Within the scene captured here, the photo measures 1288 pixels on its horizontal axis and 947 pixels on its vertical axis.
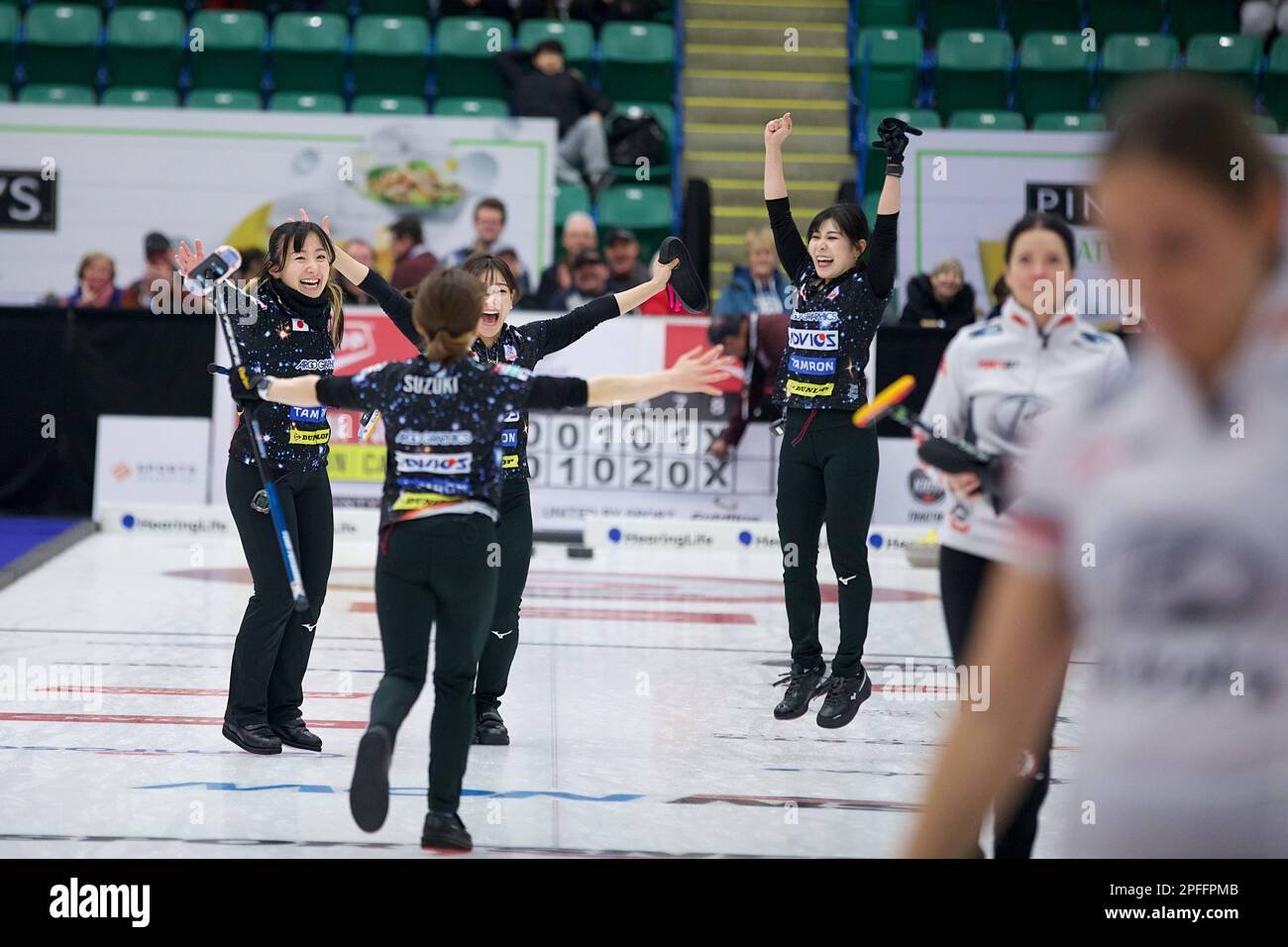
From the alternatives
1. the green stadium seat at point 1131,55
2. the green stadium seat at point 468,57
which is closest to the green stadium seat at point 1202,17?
the green stadium seat at point 1131,55

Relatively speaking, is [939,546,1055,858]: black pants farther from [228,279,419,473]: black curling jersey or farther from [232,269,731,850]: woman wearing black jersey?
[228,279,419,473]: black curling jersey

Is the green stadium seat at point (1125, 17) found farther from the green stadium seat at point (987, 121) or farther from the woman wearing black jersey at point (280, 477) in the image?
the woman wearing black jersey at point (280, 477)

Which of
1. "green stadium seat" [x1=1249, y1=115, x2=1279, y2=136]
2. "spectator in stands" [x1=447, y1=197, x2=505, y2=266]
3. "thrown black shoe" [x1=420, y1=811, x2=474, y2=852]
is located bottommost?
"thrown black shoe" [x1=420, y1=811, x2=474, y2=852]

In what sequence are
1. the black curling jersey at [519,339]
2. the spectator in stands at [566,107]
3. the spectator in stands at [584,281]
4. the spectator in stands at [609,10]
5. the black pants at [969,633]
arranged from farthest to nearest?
the spectator in stands at [609,10] → the spectator in stands at [566,107] → the spectator in stands at [584,281] → the black curling jersey at [519,339] → the black pants at [969,633]

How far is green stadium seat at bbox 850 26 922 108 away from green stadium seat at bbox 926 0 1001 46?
2.33 feet

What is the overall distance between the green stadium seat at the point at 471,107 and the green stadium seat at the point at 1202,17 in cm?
696

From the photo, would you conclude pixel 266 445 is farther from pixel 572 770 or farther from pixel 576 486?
pixel 576 486

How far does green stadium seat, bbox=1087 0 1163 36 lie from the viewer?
1486 cm

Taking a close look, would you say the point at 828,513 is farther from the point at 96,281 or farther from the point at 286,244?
the point at 96,281

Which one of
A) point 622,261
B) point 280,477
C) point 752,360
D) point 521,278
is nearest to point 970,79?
point 622,261

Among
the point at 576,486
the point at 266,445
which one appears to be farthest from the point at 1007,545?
the point at 576,486

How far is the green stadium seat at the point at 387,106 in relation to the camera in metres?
13.4

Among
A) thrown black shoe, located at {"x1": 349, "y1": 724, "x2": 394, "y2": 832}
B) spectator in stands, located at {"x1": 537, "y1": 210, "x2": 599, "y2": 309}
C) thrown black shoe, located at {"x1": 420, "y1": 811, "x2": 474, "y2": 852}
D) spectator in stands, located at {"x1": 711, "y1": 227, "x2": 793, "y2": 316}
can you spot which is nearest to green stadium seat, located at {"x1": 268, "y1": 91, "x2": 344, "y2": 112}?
spectator in stands, located at {"x1": 537, "y1": 210, "x2": 599, "y2": 309}
